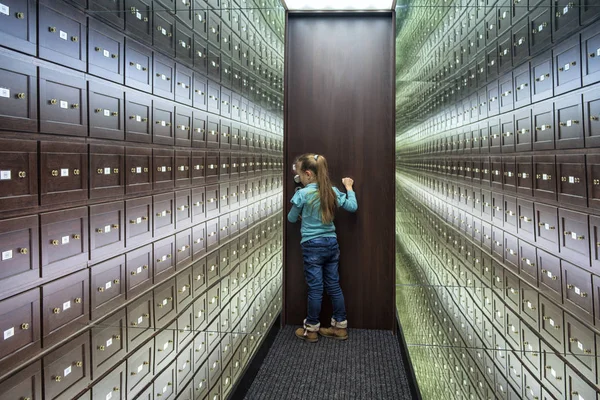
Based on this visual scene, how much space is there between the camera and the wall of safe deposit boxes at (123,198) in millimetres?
1040

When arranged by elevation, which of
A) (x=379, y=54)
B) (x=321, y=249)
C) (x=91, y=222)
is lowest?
(x=321, y=249)

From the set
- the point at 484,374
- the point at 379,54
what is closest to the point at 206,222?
the point at 484,374

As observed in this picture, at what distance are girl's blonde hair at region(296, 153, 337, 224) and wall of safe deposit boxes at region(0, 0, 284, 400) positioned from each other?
657mm

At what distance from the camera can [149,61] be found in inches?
58.9

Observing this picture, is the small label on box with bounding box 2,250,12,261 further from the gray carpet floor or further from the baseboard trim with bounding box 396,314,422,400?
the baseboard trim with bounding box 396,314,422,400

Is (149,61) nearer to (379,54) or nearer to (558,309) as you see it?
(558,309)

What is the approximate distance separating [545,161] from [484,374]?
60 centimetres

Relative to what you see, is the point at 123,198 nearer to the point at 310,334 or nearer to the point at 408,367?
the point at 408,367

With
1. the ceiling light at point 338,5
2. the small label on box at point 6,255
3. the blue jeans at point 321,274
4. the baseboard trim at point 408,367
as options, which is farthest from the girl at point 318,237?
the small label on box at point 6,255

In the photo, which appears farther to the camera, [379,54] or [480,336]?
[379,54]

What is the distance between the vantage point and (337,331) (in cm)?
293

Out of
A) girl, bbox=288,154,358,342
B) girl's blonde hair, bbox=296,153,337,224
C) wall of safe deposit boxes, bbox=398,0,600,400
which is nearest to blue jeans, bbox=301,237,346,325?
girl, bbox=288,154,358,342

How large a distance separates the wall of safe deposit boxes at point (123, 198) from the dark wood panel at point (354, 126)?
2.87 feet

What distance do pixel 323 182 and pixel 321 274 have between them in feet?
1.96
